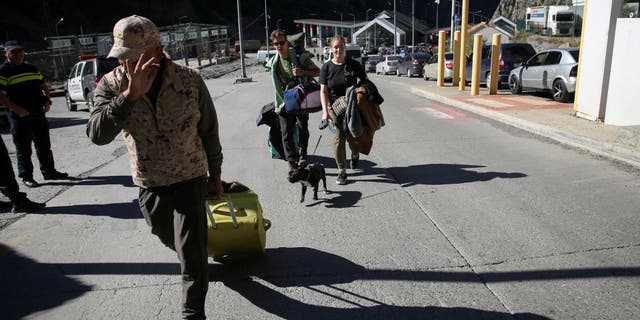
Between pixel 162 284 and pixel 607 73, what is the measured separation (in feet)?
29.0

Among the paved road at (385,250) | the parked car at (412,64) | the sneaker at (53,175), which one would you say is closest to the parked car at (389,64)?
the parked car at (412,64)

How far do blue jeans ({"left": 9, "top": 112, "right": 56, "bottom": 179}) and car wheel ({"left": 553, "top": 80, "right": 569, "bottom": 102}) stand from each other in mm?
11839

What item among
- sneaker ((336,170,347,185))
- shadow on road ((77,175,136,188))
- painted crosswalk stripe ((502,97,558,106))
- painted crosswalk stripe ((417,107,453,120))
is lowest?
shadow on road ((77,175,136,188))

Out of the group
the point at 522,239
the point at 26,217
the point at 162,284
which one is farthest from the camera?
the point at 26,217

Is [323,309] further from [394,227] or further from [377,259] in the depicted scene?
[394,227]

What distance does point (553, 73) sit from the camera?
13477 mm

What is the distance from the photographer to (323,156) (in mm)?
7930

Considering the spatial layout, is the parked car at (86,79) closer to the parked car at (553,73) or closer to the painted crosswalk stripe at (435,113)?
the painted crosswalk stripe at (435,113)

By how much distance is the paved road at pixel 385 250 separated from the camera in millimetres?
3369

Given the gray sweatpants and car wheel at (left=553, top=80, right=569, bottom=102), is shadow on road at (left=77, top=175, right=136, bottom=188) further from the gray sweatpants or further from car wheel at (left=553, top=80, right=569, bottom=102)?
car wheel at (left=553, top=80, right=569, bottom=102)

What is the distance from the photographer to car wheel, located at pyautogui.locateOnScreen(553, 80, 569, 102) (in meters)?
12.9

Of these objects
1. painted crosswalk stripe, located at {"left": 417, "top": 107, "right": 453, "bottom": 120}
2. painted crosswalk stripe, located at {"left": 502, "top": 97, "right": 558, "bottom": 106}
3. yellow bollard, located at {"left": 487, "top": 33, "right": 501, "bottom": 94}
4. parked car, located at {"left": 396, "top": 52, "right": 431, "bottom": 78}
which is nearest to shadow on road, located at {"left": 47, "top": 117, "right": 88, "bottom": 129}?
painted crosswalk stripe, located at {"left": 417, "top": 107, "right": 453, "bottom": 120}

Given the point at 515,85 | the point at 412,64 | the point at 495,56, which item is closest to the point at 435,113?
the point at 495,56

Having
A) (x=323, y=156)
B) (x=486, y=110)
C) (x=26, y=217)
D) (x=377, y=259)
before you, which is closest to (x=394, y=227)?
(x=377, y=259)
